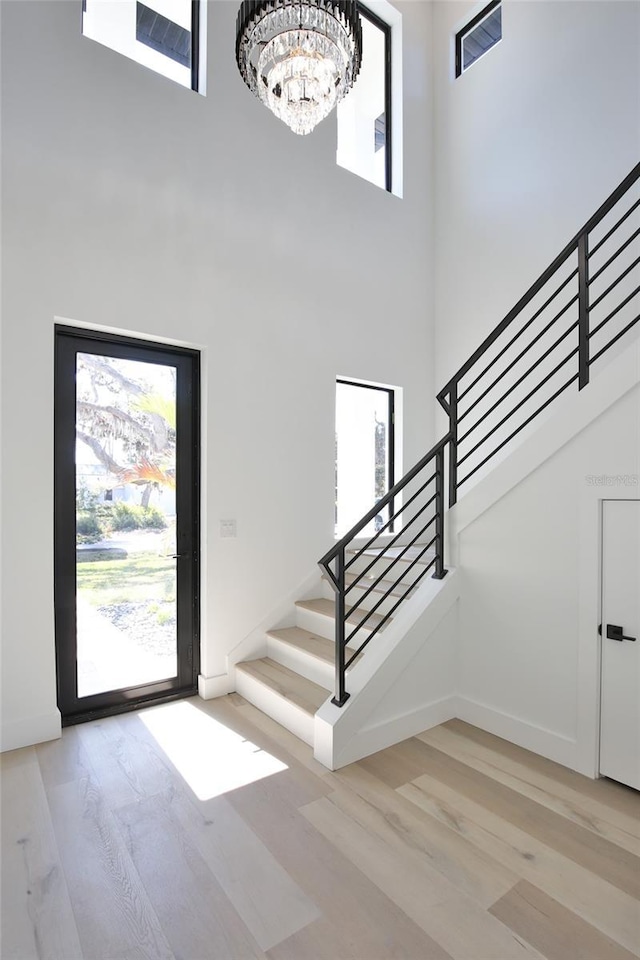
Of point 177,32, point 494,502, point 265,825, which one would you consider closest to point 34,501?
point 265,825

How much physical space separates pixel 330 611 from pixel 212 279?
259cm

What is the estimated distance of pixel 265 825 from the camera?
2172 mm

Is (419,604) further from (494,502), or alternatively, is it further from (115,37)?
(115,37)

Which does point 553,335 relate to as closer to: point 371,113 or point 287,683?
point 371,113

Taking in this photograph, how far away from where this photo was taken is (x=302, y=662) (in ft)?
11.1

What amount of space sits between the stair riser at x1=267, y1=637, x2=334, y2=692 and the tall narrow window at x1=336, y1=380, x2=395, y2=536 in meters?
1.21

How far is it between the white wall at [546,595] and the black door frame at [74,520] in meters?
1.88

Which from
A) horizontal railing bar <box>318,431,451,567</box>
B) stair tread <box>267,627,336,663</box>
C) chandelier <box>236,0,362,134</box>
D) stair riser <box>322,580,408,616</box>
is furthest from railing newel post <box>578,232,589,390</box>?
stair tread <box>267,627,336,663</box>

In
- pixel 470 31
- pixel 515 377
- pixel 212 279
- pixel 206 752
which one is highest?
pixel 470 31

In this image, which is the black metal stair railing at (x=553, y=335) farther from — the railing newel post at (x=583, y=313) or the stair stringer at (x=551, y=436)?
the stair stringer at (x=551, y=436)

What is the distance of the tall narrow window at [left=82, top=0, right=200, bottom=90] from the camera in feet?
10.6

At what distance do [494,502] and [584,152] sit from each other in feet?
10.0

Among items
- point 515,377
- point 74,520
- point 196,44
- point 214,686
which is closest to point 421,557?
point 214,686

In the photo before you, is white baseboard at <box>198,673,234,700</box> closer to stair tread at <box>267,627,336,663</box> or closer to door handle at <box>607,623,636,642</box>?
stair tread at <box>267,627,336,663</box>
